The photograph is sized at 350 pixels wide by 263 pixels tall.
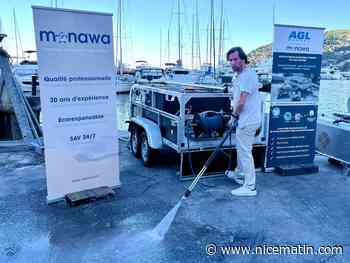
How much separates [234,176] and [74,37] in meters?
2.92

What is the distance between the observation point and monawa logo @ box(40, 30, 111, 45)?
349 cm

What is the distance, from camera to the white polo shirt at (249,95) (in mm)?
3975

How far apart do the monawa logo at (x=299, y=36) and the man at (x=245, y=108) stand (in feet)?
4.06

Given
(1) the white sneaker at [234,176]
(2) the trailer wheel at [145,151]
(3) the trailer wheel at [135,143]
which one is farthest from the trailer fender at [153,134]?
(1) the white sneaker at [234,176]

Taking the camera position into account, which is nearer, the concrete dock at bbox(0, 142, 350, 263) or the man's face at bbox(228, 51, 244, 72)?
the concrete dock at bbox(0, 142, 350, 263)

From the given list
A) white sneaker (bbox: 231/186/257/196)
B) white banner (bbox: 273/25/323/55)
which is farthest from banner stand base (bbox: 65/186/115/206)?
white banner (bbox: 273/25/323/55)

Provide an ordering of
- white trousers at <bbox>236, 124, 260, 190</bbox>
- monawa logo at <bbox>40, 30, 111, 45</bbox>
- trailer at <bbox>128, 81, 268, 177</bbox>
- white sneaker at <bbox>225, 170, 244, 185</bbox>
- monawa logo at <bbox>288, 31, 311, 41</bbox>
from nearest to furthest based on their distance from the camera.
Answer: monawa logo at <bbox>40, 30, 111, 45</bbox> < white trousers at <bbox>236, 124, 260, 190</bbox> < trailer at <bbox>128, 81, 268, 177</bbox> < white sneaker at <bbox>225, 170, 244, 185</bbox> < monawa logo at <bbox>288, 31, 311, 41</bbox>

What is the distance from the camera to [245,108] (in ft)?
13.5

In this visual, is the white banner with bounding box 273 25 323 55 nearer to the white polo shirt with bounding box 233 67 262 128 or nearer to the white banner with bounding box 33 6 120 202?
the white polo shirt with bounding box 233 67 262 128

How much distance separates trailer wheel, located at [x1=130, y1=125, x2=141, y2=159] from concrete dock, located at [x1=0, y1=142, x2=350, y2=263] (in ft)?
3.08

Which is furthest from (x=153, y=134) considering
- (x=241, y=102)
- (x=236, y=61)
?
(x=236, y=61)

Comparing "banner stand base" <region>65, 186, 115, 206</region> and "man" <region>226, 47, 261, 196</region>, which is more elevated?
"man" <region>226, 47, 261, 196</region>

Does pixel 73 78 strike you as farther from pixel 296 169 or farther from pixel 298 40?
pixel 296 169

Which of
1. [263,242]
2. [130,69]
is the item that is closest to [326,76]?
[130,69]
